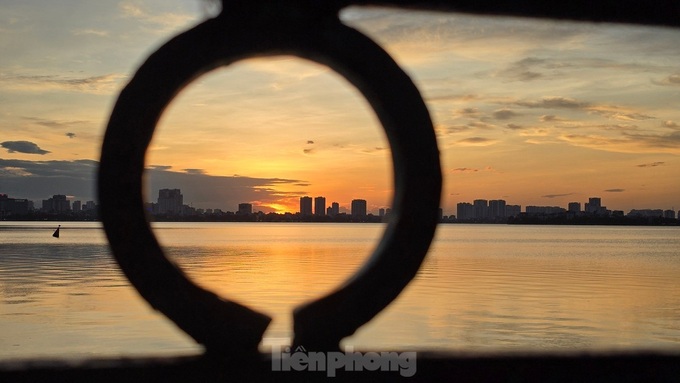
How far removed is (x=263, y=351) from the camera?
339cm

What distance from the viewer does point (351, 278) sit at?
3.52 metres

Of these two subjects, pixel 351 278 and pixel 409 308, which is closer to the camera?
pixel 351 278

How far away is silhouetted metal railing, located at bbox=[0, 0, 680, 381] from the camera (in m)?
3.29

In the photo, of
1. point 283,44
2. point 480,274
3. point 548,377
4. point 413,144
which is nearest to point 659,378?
point 548,377

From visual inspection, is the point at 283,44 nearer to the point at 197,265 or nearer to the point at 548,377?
the point at 548,377

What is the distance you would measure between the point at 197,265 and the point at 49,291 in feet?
46.8

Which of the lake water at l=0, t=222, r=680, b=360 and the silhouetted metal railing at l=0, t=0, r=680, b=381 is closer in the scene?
the silhouetted metal railing at l=0, t=0, r=680, b=381

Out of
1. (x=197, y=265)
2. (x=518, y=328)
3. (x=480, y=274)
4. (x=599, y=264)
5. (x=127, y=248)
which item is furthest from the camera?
(x=599, y=264)

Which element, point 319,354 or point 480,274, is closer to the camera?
point 319,354

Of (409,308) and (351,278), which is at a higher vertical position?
(351,278)

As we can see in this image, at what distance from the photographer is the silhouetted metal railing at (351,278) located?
3.29 metres

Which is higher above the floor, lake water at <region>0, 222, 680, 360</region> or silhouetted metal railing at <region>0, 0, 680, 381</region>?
silhouetted metal railing at <region>0, 0, 680, 381</region>

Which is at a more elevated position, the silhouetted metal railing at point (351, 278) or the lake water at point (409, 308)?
the silhouetted metal railing at point (351, 278)

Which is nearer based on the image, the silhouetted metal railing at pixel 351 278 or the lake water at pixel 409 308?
the silhouetted metal railing at pixel 351 278
